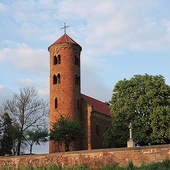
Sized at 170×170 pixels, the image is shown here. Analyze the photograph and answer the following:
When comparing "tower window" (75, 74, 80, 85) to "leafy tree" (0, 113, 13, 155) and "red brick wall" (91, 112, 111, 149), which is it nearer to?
"red brick wall" (91, 112, 111, 149)

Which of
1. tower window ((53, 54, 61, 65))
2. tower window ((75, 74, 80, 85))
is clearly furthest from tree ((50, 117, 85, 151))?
tower window ((53, 54, 61, 65))

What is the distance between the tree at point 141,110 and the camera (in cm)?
4050

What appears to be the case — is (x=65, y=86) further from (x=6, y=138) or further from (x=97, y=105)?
(x=6, y=138)

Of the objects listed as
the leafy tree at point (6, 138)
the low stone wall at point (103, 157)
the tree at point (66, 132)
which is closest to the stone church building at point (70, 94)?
the tree at point (66, 132)

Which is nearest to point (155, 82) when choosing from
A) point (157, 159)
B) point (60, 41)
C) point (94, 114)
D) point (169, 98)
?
point (169, 98)

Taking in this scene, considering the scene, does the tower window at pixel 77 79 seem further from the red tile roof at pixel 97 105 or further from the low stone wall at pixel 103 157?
the low stone wall at pixel 103 157

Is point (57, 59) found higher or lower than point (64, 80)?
higher

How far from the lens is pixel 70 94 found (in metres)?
47.9

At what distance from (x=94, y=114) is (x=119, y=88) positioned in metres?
6.89

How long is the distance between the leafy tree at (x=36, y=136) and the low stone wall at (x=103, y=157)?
16196mm

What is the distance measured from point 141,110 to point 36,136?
11.4 meters

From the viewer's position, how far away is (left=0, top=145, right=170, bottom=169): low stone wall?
21391 mm

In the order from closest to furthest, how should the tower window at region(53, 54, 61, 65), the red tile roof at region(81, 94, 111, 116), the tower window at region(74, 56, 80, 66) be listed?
the tower window at region(53, 54, 61, 65) < the tower window at region(74, 56, 80, 66) < the red tile roof at region(81, 94, 111, 116)

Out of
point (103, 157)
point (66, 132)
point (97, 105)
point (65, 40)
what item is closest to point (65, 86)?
point (65, 40)
